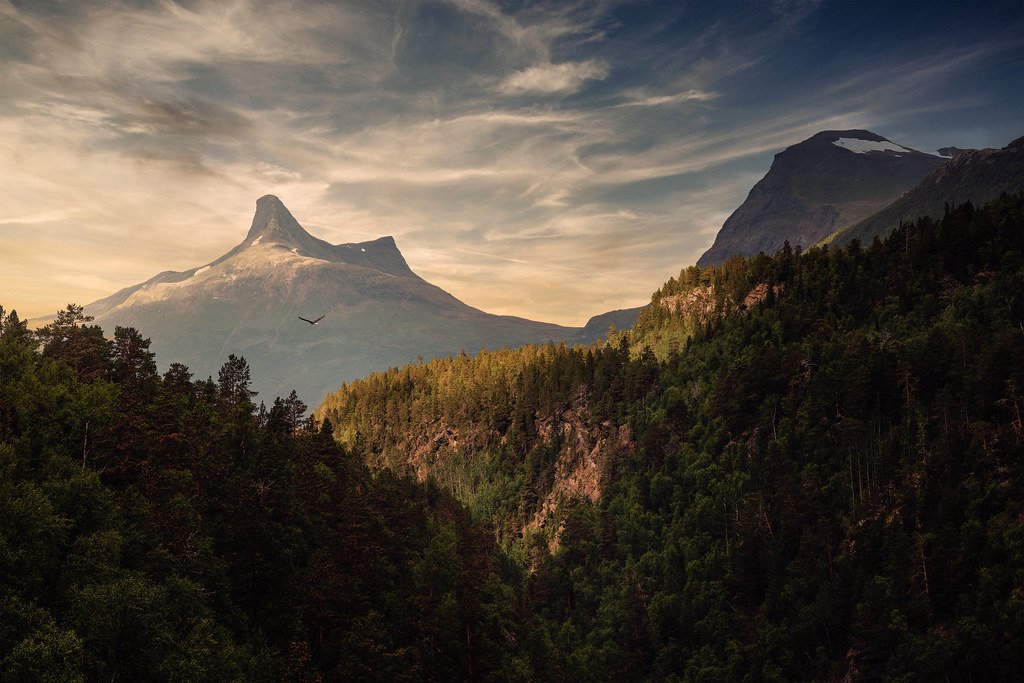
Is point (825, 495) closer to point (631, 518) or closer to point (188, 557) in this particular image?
point (631, 518)

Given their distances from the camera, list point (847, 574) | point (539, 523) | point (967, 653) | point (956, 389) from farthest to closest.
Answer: point (539, 523) < point (956, 389) < point (847, 574) < point (967, 653)

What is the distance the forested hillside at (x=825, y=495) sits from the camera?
313ft

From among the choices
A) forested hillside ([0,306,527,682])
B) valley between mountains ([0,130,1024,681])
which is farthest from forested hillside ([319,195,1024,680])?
forested hillside ([0,306,527,682])

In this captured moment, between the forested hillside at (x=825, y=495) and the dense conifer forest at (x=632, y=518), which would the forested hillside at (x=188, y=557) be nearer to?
the dense conifer forest at (x=632, y=518)

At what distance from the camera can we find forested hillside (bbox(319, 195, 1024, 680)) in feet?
313

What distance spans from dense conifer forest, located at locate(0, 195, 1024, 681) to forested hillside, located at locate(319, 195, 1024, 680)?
0.49m

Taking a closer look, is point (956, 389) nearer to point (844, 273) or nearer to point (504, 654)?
point (844, 273)

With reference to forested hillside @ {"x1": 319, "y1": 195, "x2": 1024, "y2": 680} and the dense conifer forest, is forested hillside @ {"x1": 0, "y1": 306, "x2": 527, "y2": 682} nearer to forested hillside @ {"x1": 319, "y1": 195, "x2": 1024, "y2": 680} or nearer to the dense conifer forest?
the dense conifer forest

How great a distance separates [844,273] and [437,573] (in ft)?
417

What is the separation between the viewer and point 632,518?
158 metres

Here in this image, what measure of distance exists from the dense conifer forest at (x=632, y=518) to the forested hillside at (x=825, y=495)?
490mm

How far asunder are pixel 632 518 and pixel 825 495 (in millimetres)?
46254

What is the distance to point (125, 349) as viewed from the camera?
10225 centimetres

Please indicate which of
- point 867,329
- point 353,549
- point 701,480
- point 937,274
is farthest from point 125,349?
point 937,274
